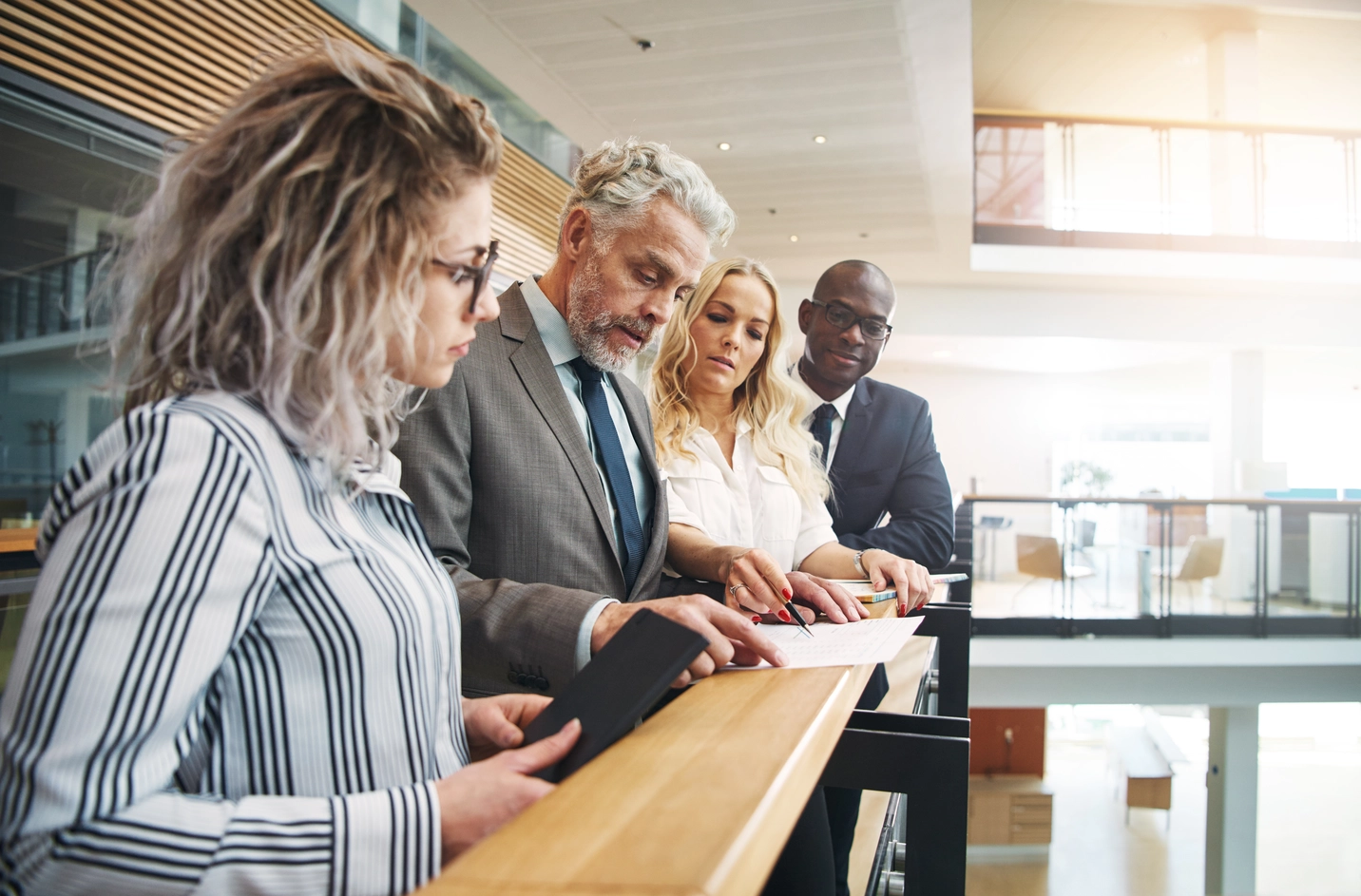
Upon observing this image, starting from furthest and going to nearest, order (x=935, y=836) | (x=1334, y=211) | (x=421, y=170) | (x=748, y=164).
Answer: (x=1334, y=211) → (x=748, y=164) → (x=935, y=836) → (x=421, y=170)

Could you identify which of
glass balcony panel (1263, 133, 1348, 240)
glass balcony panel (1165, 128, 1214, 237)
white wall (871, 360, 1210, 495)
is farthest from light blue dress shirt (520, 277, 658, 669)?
white wall (871, 360, 1210, 495)

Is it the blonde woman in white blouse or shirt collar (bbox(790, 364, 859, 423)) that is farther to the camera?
shirt collar (bbox(790, 364, 859, 423))

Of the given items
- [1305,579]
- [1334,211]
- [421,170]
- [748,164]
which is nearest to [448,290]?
[421,170]

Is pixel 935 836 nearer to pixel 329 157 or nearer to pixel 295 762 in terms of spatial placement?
pixel 295 762

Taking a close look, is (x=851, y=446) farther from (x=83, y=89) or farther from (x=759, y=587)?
(x=83, y=89)

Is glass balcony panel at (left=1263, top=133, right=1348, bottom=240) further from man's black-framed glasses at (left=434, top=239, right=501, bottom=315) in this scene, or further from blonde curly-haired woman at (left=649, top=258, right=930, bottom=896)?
man's black-framed glasses at (left=434, top=239, right=501, bottom=315)

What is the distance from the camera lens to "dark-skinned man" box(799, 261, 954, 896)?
276 cm

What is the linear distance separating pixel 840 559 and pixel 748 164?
5.81 m

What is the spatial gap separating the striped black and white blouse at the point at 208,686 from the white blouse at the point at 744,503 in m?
1.27

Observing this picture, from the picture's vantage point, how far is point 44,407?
3734 millimetres

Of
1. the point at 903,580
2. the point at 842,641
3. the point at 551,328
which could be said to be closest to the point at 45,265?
the point at 551,328

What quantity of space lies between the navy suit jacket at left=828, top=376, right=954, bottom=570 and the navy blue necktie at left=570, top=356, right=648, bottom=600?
3.81ft

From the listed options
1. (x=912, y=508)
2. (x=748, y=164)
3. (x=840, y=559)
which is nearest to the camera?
(x=840, y=559)

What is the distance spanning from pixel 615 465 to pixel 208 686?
101 cm
